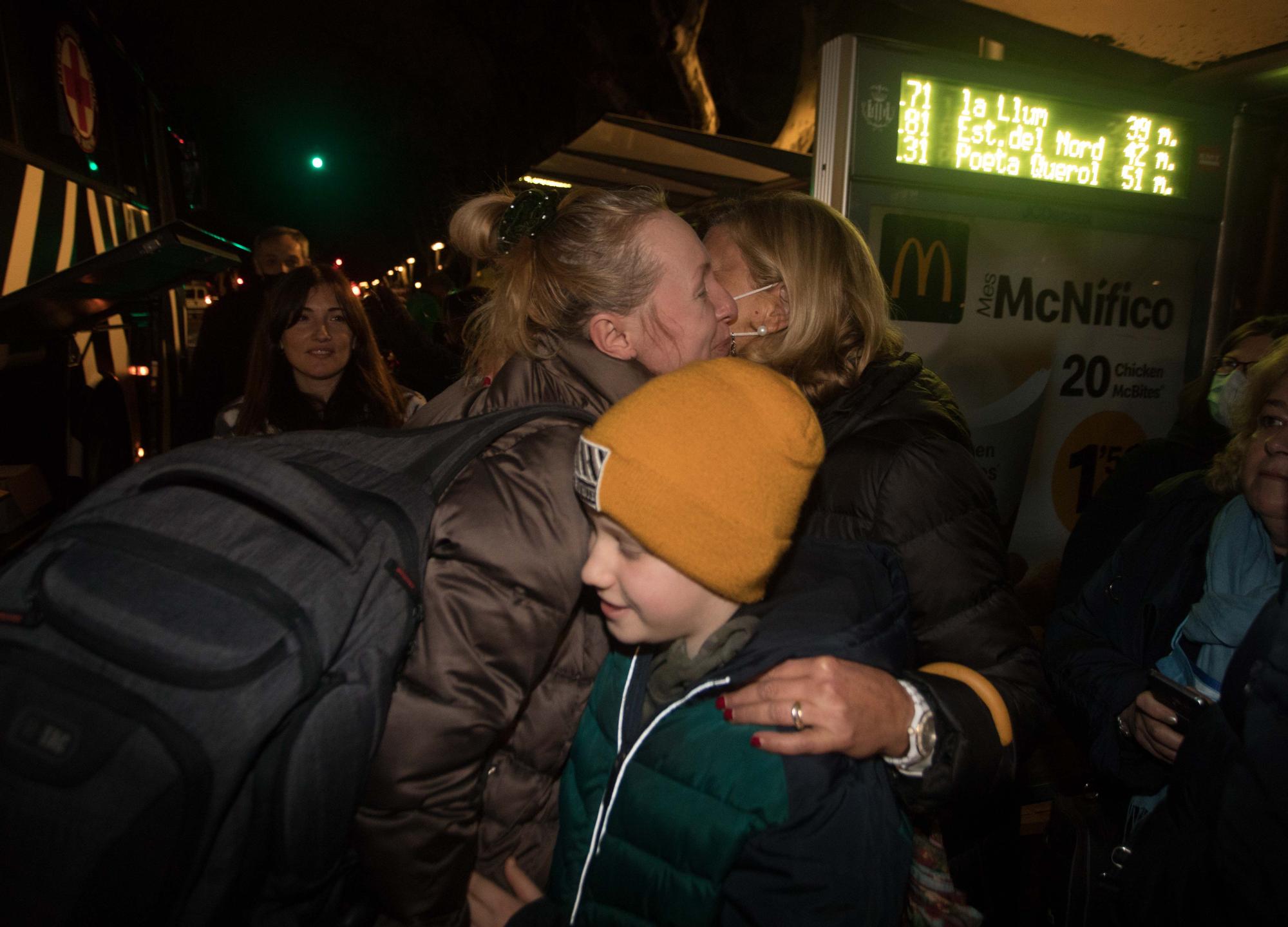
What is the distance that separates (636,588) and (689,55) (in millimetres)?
11861

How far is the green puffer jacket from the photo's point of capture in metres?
0.92

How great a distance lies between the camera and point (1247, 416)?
1871 mm

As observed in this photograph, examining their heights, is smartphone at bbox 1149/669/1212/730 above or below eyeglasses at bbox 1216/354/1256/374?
below

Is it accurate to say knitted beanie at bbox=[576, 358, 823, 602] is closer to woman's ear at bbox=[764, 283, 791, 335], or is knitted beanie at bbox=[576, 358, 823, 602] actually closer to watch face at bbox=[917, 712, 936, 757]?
watch face at bbox=[917, 712, 936, 757]

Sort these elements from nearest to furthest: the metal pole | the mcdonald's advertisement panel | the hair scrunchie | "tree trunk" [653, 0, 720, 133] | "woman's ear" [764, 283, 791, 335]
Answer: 1. the hair scrunchie
2. "woman's ear" [764, 283, 791, 335]
3. the mcdonald's advertisement panel
4. the metal pole
5. "tree trunk" [653, 0, 720, 133]

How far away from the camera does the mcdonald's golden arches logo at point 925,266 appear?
8.98 ft

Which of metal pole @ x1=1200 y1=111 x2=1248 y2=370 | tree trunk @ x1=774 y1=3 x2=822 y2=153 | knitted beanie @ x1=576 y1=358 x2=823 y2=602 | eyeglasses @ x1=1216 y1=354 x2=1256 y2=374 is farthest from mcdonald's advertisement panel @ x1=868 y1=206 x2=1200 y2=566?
tree trunk @ x1=774 y1=3 x2=822 y2=153

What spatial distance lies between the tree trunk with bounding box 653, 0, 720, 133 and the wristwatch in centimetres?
1028

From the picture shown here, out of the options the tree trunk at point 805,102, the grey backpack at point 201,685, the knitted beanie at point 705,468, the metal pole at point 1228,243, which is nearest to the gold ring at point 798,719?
the knitted beanie at point 705,468

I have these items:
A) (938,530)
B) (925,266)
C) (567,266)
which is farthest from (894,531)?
(925,266)

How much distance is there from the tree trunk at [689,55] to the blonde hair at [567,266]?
31.4 ft

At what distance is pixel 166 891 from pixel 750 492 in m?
0.81

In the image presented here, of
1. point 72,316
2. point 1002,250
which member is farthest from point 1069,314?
point 72,316

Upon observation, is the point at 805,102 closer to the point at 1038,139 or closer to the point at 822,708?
the point at 1038,139
